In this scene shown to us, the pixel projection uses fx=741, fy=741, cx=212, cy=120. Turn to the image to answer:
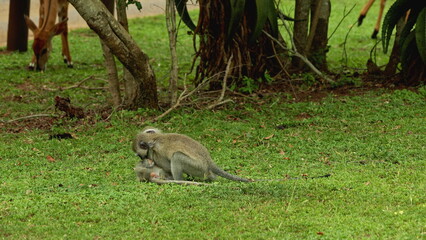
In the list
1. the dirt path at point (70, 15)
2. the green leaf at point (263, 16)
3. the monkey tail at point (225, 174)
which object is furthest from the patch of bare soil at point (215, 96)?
the dirt path at point (70, 15)

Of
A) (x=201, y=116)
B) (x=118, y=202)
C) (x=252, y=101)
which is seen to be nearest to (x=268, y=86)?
(x=252, y=101)

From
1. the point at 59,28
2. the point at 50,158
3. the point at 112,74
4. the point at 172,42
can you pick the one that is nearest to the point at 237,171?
the point at 50,158

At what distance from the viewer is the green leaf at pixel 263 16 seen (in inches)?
426

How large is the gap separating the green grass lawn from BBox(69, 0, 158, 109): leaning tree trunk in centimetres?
24

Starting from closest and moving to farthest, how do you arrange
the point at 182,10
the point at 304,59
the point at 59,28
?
the point at 182,10
the point at 304,59
the point at 59,28

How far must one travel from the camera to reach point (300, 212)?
→ 6102mm

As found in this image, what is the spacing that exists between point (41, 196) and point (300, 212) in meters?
2.35

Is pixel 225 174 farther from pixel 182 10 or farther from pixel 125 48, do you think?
pixel 182 10

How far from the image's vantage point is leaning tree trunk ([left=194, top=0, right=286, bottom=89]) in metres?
11.3

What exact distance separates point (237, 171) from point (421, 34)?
15.0ft

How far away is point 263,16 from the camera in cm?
1083

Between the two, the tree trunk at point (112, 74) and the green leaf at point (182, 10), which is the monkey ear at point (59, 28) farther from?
the tree trunk at point (112, 74)

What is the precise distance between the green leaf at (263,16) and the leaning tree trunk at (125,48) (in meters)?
1.76

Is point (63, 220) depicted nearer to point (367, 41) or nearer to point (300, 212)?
point (300, 212)
